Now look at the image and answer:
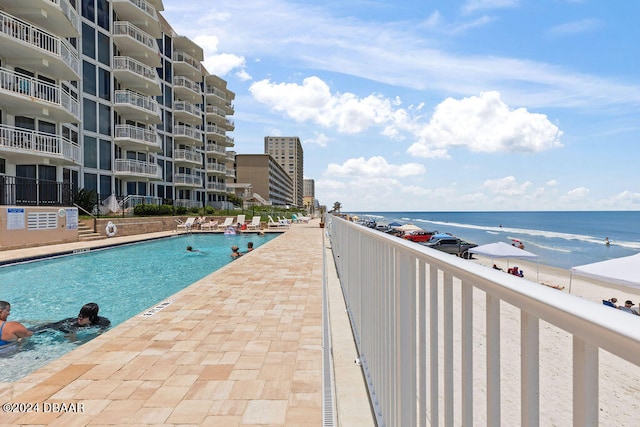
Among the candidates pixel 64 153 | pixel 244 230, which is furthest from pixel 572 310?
pixel 244 230

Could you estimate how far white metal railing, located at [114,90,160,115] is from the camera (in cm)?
2691

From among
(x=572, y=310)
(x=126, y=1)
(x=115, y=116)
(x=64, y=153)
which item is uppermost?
(x=126, y=1)

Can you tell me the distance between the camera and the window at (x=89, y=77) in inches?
962

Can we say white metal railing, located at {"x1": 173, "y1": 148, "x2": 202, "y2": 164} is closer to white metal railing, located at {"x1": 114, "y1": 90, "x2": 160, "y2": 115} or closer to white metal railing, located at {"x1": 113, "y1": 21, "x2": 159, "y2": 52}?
white metal railing, located at {"x1": 114, "y1": 90, "x2": 160, "y2": 115}

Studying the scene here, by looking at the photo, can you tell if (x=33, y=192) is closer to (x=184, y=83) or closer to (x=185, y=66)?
(x=184, y=83)

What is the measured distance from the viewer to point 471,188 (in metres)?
104

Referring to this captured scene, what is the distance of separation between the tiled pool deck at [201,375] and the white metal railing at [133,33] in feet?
93.5

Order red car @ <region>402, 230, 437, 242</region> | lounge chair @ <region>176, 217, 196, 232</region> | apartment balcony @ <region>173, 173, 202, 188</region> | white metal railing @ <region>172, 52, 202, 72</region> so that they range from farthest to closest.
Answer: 1. white metal railing @ <region>172, 52, 202, 72</region>
2. apartment balcony @ <region>173, 173, 202, 188</region>
3. red car @ <region>402, 230, 437, 242</region>
4. lounge chair @ <region>176, 217, 196, 232</region>

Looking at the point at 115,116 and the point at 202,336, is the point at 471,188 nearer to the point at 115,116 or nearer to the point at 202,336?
the point at 115,116

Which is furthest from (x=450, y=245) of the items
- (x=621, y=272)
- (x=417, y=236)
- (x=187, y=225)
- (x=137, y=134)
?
(x=137, y=134)

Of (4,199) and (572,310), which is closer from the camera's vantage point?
(572,310)

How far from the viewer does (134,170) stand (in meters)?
27.5

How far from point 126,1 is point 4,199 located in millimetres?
18977

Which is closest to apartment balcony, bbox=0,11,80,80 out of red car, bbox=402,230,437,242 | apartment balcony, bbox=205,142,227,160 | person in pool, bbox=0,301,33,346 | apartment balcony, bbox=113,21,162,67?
apartment balcony, bbox=113,21,162,67
